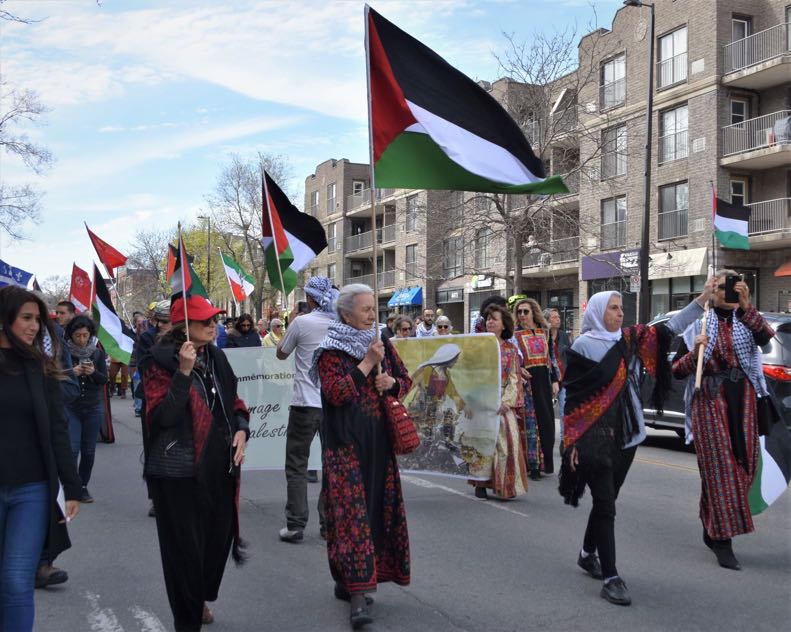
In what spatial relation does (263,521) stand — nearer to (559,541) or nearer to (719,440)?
(559,541)

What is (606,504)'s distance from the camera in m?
5.15

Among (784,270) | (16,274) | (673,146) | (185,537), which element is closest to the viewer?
(185,537)

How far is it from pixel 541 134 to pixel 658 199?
8597 mm

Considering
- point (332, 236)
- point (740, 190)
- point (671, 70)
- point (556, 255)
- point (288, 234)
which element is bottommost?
point (288, 234)

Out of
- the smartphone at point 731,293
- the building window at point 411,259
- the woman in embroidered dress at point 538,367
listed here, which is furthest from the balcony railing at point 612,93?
the smartphone at point 731,293

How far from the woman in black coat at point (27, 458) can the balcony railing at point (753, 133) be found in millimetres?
28069

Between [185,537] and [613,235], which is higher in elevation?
[613,235]

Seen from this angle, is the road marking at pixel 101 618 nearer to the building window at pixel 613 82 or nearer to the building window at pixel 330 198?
the building window at pixel 613 82

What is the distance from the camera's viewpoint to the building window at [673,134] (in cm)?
3039

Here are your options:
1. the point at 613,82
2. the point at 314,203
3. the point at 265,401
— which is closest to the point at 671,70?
the point at 613,82

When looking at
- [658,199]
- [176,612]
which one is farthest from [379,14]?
[658,199]

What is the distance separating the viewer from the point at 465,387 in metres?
7.95

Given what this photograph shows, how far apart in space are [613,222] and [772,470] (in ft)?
92.5

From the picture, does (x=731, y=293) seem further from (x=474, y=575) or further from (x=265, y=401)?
(x=265, y=401)
